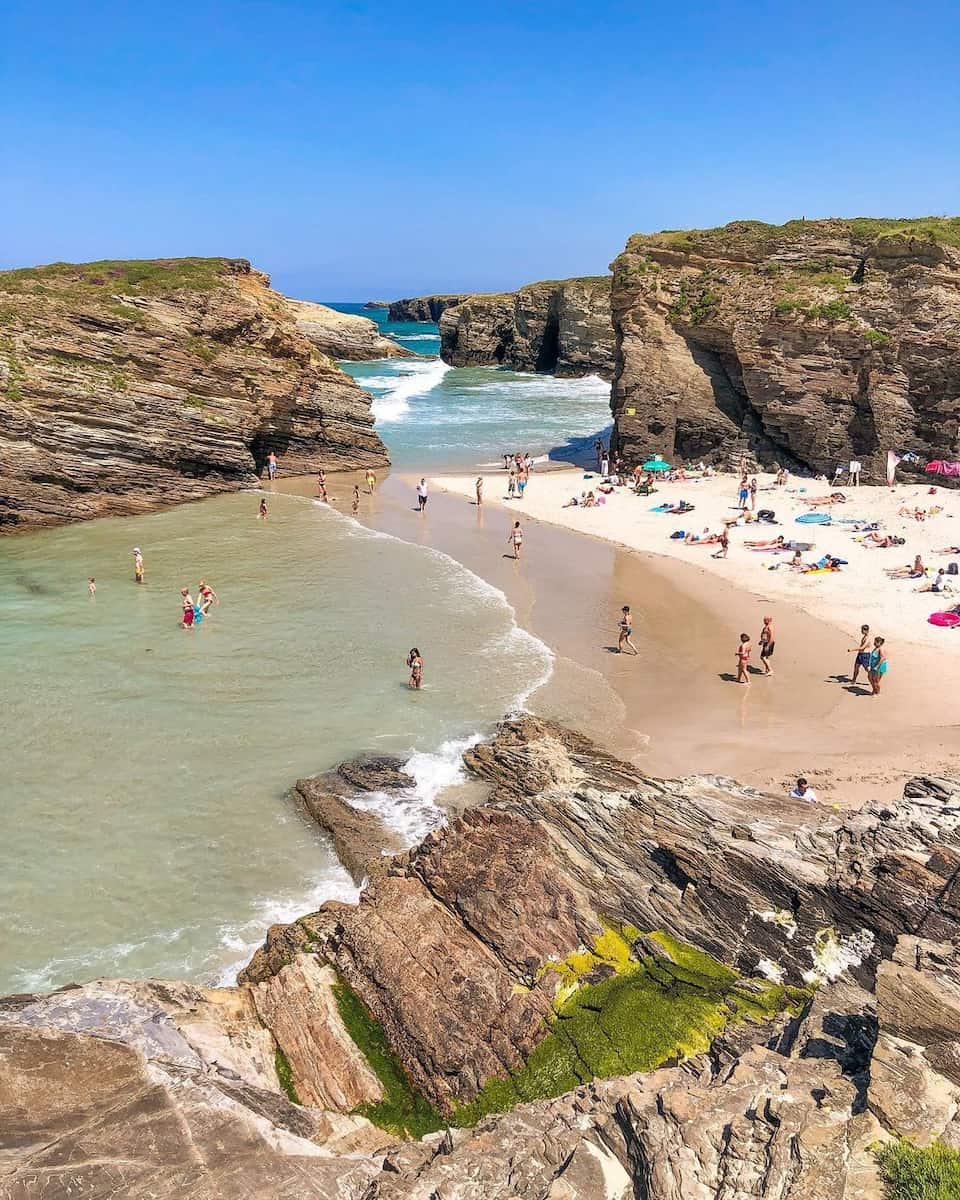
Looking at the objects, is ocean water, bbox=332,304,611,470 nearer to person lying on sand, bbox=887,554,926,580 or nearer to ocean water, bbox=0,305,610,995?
ocean water, bbox=0,305,610,995

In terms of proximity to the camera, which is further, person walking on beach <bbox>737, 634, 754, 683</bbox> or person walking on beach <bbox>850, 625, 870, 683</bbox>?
person walking on beach <bbox>737, 634, 754, 683</bbox>

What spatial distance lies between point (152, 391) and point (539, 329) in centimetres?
6550

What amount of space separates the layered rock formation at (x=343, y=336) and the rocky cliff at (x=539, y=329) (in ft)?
28.5

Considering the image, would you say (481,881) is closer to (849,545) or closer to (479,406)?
(849,545)

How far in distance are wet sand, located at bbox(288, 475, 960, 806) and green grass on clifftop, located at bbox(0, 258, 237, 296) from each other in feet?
68.0

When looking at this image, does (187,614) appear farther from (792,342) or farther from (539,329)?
(539,329)

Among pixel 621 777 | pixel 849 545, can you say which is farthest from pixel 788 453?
pixel 621 777

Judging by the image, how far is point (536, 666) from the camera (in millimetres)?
19547

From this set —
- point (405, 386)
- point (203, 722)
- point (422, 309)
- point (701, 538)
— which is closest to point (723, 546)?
point (701, 538)

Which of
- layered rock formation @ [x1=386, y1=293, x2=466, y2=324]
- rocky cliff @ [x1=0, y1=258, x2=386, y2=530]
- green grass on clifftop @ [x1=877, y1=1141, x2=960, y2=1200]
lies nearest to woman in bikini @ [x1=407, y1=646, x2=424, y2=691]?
green grass on clifftop @ [x1=877, y1=1141, x2=960, y2=1200]

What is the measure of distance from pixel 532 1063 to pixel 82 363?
1270 inches

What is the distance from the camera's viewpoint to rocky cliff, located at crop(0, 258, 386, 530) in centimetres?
3094

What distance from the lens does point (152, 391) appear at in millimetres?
33625

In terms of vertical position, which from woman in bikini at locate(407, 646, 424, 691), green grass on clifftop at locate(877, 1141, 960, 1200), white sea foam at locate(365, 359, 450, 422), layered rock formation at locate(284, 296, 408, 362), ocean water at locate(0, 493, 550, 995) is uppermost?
layered rock formation at locate(284, 296, 408, 362)
